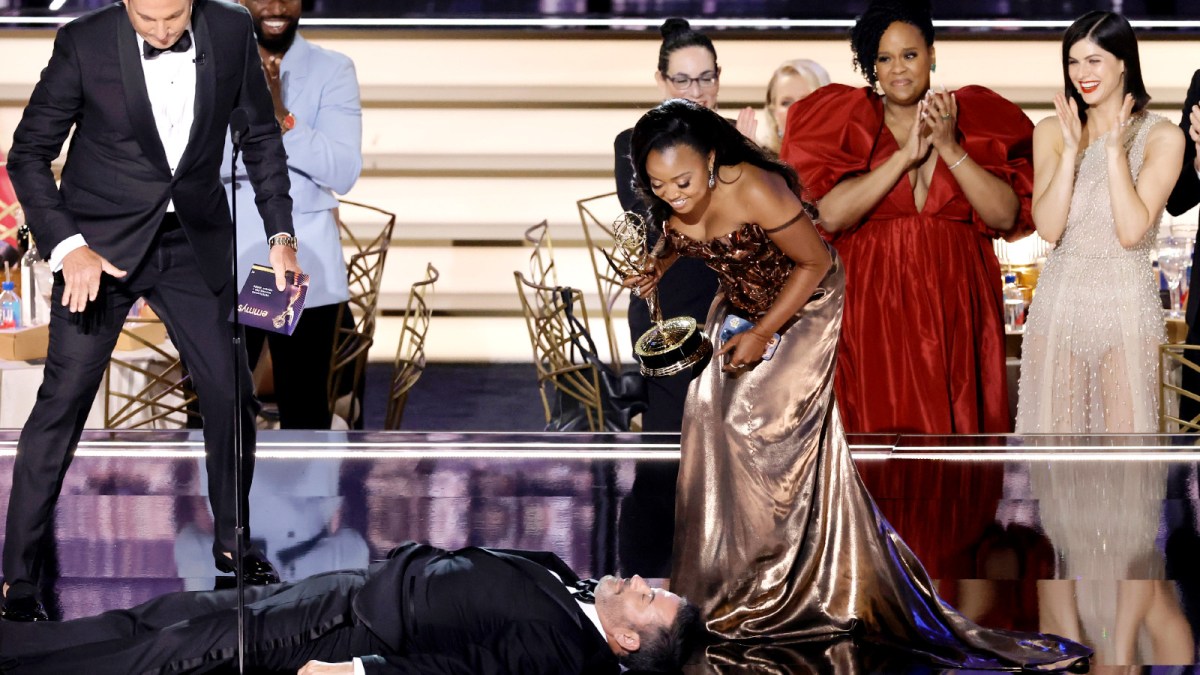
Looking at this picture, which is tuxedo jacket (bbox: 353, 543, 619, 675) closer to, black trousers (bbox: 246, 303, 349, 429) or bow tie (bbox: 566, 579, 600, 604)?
bow tie (bbox: 566, 579, 600, 604)

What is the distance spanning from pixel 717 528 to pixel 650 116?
0.78 meters

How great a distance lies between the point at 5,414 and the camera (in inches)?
182

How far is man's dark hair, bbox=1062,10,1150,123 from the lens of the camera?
3.72m

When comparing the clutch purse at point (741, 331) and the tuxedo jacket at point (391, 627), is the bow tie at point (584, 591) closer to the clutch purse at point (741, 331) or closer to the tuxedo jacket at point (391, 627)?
the tuxedo jacket at point (391, 627)

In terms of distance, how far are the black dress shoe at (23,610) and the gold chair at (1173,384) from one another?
274 cm

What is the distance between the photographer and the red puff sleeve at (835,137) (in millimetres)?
3736

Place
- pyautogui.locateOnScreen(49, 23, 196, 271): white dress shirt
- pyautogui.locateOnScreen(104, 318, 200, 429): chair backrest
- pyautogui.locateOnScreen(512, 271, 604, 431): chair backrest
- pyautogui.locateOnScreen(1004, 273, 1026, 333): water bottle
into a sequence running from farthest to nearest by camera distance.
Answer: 1. pyautogui.locateOnScreen(1004, 273, 1026, 333): water bottle
2. pyautogui.locateOnScreen(512, 271, 604, 431): chair backrest
3. pyautogui.locateOnScreen(104, 318, 200, 429): chair backrest
4. pyautogui.locateOnScreen(49, 23, 196, 271): white dress shirt

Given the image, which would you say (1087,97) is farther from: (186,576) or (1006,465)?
(186,576)

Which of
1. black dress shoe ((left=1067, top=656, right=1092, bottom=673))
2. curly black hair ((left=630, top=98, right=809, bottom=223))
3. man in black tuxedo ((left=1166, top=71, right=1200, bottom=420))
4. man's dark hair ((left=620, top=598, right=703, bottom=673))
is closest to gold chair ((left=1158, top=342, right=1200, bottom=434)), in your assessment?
man in black tuxedo ((left=1166, top=71, right=1200, bottom=420))

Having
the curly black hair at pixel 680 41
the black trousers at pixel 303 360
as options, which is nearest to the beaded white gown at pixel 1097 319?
the curly black hair at pixel 680 41

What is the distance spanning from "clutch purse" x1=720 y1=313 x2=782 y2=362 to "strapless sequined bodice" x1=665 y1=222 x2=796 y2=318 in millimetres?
28

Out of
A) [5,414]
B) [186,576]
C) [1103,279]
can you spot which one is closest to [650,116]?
[186,576]

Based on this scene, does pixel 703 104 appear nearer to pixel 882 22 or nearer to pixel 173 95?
pixel 882 22

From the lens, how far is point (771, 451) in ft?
9.16
